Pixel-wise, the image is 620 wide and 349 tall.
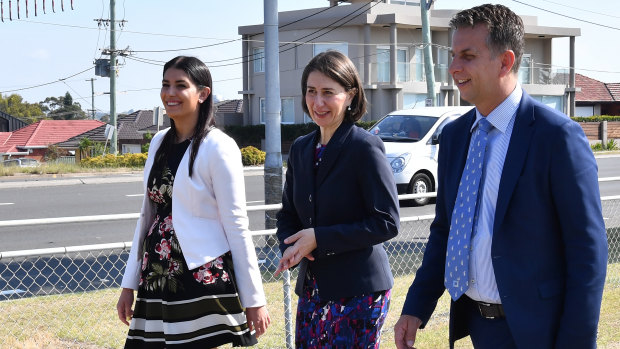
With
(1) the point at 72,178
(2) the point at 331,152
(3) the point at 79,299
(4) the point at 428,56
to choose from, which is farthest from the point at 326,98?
(1) the point at 72,178

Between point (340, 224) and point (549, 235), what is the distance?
1022 mm

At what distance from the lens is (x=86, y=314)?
6.52 meters

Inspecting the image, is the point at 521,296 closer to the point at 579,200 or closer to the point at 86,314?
the point at 579,200

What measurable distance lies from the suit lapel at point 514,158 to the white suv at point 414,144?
1270 cm

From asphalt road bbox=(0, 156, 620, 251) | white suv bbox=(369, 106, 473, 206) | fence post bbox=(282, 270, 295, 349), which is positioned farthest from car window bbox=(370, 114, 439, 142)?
fence post bbox=(282, 270, 295, 349)

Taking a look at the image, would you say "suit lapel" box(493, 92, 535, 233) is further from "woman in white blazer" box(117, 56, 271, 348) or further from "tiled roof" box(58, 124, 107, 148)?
"tiled roof" box(58, 124, 107, 148)

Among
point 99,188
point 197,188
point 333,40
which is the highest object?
point 333,40

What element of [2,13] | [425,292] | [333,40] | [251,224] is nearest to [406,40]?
[333,40]

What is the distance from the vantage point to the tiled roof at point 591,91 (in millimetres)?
58984

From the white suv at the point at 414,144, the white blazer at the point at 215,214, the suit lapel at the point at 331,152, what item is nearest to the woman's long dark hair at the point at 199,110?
the white blazer at the point at 215,214

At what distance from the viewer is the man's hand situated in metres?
3.00

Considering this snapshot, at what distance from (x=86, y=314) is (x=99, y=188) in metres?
16.6

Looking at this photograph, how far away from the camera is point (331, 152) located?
346cm

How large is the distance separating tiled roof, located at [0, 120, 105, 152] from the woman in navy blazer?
6623 cm
